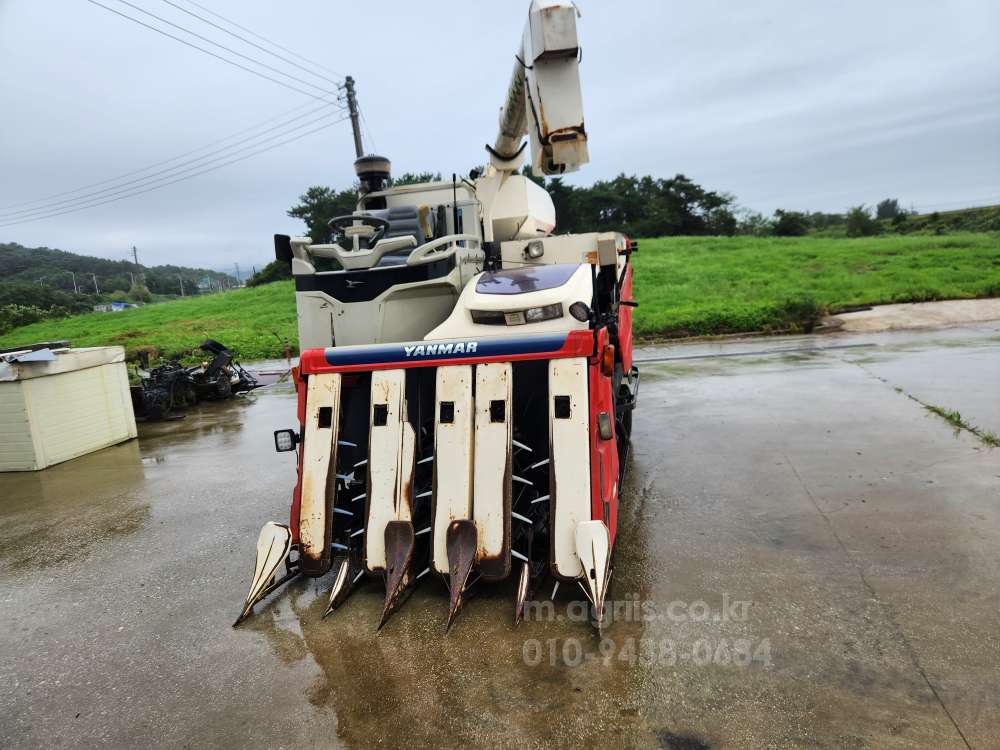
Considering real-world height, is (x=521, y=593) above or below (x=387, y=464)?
below

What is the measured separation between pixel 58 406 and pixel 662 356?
9.60 meters

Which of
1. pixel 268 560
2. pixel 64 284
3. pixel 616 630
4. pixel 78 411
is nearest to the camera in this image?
pixel 616 630

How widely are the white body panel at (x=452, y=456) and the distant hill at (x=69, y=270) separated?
66343 millimetres

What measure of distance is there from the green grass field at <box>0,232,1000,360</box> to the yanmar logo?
11786 millimetres

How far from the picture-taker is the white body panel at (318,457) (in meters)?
3.43

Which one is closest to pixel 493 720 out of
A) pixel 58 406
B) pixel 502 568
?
pixel 502 568

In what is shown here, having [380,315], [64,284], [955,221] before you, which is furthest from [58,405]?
[64,284]

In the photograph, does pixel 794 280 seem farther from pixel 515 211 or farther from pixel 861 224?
pixel 861 224

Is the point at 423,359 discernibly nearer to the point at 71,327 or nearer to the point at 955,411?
the point at 955,411

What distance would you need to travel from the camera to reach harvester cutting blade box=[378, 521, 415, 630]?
10.4ft

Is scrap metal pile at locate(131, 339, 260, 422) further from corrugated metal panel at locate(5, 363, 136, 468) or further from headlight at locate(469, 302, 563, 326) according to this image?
headlight at locate(469, 302, 563, 326)

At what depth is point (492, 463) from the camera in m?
3.26

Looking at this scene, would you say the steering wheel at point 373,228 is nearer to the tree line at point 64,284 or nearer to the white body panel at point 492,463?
the white body panel at point 492,463

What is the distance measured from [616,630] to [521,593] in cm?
48
